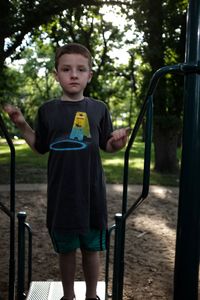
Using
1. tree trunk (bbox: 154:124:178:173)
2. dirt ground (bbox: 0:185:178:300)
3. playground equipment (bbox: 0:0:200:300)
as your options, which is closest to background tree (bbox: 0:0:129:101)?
dirt ground (bbox: 0:185:178:300)

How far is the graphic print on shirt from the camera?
1.90 metres

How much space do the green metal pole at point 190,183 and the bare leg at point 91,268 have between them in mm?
679

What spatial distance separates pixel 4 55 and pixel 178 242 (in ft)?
27.0

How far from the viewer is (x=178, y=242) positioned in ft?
4.83

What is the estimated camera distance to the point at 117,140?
1972 millimetres

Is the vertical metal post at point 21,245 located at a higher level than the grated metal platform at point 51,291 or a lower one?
higher

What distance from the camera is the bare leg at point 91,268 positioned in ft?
6.81

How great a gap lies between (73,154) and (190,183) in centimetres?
66

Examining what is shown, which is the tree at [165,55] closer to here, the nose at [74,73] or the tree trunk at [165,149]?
the tree trunk at [165,149]

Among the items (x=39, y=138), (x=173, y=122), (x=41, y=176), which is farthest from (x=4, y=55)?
(x=39, y=138)

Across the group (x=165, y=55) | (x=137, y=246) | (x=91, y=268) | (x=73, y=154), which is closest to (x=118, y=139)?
(x=73, y=154)

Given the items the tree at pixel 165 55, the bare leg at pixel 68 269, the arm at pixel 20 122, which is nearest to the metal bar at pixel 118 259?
the bare leg at pixel 68 269

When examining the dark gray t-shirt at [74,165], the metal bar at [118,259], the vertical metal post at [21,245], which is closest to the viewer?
the dark gray t-shirt at [74,165]

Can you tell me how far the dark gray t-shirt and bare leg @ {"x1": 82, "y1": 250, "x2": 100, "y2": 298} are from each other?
200 mm
